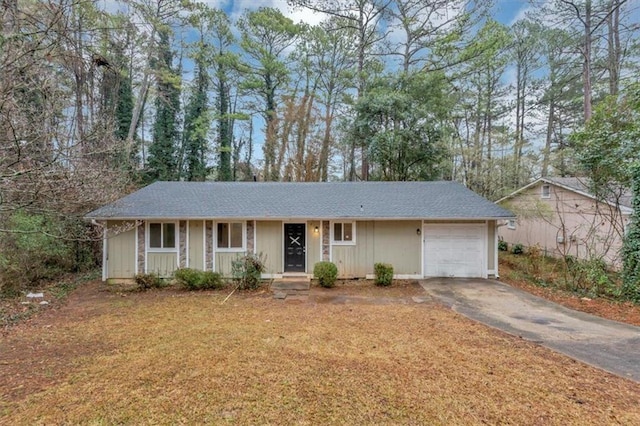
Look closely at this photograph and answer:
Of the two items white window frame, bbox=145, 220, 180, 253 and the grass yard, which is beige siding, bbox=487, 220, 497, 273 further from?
white window frame, bbox=145, 220, 180, 253

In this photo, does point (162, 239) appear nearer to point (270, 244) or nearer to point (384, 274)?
point (270, 244)

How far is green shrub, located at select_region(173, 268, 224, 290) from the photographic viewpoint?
28.9 ft

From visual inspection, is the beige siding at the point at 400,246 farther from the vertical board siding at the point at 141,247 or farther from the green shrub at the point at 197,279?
the vertical board siding at the point at 141,247

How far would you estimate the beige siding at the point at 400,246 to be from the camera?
397 inches

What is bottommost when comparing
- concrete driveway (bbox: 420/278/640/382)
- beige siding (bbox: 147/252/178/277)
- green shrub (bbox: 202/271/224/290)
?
concrete driveway (bbox: 420/278/640/382)

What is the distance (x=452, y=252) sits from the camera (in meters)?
10.1

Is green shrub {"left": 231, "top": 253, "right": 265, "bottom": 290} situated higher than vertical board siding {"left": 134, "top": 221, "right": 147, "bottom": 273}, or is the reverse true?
vertical board siding {"left": 134, "top": 221, "right": 147, "bottom": 273}

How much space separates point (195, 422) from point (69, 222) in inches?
406

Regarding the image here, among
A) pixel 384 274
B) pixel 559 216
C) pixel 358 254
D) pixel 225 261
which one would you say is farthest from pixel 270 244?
pixel 559 216

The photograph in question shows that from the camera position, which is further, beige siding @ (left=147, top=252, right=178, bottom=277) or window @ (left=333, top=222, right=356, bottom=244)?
window @ (left=333, top=222, right=356, bottom=244)

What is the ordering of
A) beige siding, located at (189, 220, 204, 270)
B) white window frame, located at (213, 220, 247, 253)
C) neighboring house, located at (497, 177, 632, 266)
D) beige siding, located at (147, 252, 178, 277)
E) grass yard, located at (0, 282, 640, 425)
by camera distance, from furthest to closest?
1. neighboring house, located at (497, 177, 632, 266)
2. white window frame, located at (213, 220, 247, 253)
3. beige siding, located at (189, 220, 204, 270)
4. beige siding, located at (147, 252, 178, 277)
5. grass yard, located at (0, 282, 640, 425)

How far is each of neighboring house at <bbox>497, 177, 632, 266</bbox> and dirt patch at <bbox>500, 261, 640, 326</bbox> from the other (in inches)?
100

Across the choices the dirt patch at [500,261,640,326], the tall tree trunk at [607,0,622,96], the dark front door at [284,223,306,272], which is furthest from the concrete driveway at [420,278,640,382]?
the tall tree trunk at [607,0,622,96]

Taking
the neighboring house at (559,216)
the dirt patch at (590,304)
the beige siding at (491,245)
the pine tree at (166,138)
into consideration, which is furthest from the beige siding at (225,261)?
the pine tree at (166,138)
